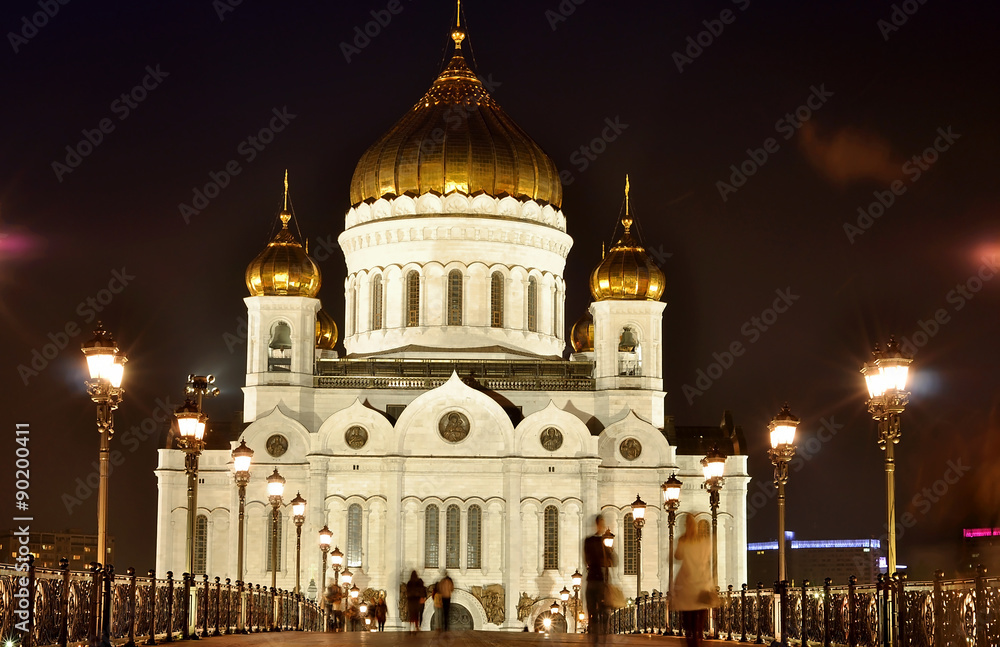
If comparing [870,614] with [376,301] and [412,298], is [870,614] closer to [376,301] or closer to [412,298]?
[412,298]

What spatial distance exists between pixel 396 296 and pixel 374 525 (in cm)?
1016

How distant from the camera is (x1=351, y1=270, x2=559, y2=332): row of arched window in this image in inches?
2709

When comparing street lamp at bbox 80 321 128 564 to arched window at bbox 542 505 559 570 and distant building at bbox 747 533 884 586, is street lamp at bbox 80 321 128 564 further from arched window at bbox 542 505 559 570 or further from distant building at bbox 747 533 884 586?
distant building at bbox 747 533 884 586

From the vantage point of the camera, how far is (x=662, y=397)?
6750 cm

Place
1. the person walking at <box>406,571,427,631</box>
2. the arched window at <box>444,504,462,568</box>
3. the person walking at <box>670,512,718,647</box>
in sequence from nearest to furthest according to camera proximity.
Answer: the person walking at <box>670,512,718,647</box>, the person walking at <box>406,571,427,631</box>, the arched window at <box>444,504,462,568</box>

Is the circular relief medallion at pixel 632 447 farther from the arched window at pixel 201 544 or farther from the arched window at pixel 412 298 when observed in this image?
the arched window at pixel 201 544

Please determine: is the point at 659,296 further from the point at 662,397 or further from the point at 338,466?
the point at 338,466

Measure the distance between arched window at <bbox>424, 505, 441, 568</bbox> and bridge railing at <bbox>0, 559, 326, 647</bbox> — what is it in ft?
92.1

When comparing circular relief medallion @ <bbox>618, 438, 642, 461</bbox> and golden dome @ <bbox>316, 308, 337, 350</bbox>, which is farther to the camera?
golden dome @ <bbox>316, 308, 337, 350</bbox>

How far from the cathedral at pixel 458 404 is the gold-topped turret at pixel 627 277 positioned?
0.28 feet

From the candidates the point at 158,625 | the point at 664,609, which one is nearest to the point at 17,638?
the point at 158,625

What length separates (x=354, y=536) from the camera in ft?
207

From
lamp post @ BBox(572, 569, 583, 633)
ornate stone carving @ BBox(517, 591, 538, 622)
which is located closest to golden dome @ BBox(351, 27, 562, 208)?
lamp post @ BBox(572, 569, 583, 633)

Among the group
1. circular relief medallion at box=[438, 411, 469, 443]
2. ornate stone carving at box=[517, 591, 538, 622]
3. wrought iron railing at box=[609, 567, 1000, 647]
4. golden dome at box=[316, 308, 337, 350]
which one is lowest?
ornate stone carving at box=[517, 591, 538, 622]
